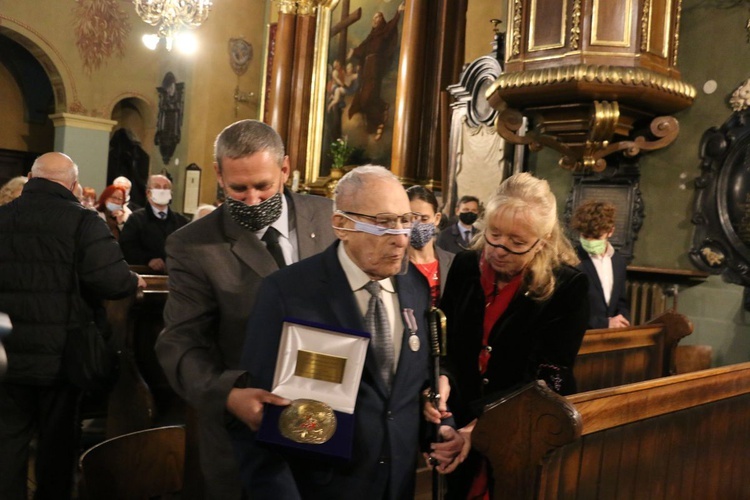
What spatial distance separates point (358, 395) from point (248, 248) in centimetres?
60

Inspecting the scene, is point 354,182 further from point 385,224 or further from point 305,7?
point 305,7

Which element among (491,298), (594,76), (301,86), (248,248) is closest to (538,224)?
(491,298)

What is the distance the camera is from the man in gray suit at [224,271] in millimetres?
2045

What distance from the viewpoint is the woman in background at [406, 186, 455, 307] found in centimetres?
348

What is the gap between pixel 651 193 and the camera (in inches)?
236

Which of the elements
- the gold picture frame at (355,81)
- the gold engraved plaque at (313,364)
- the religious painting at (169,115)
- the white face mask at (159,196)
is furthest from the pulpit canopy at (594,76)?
the religious painting at (169,115)

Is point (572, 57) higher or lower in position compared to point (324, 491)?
higher

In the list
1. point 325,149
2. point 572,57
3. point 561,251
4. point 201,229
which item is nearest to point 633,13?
point 572,57

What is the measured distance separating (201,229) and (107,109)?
1362cm

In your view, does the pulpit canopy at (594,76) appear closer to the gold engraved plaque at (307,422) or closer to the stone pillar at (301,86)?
the gold engraved plaque at (307,422)

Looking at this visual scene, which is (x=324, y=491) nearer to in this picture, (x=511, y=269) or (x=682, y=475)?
(x=511, y=269)

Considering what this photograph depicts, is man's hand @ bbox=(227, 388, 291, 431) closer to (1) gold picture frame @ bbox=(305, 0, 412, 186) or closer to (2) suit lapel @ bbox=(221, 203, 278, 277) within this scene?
(2) suit lapel @ bbox=(221, 203, 278, 277)

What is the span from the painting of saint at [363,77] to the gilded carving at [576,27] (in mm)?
5641

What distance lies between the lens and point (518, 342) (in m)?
2.30
